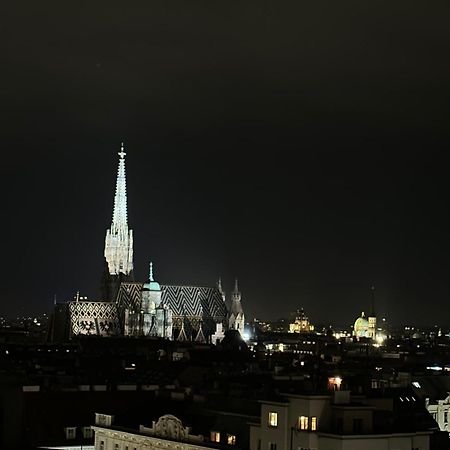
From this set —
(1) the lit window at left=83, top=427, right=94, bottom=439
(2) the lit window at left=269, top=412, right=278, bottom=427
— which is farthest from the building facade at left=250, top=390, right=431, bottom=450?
(1) the lit window at left=83, top=427, right=94, bottom=439

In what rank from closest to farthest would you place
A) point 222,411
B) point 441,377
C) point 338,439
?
point 338,439, point 222,411, point 441,377

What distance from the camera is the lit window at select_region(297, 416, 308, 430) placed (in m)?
50.2

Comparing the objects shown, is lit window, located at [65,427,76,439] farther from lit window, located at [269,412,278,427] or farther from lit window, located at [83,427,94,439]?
lit window, located at [269,412,278,427]

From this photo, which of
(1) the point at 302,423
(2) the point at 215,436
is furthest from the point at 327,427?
(2) the point at 215,436

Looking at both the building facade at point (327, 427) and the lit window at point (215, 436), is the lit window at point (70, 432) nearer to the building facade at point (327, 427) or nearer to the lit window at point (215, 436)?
the lit window at point (215, 436)

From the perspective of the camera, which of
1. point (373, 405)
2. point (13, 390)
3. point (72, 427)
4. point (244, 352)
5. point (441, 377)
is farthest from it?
point (244, 352)

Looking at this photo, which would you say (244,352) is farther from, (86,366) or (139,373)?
(139,373)

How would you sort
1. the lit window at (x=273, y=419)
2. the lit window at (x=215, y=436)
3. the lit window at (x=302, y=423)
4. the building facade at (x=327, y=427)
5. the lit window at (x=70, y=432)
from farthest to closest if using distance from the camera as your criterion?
1. the lit window at (x=70, y=432)
2. the lit window at (x=215, y=436)
3. the lit window at (x=273, y=419)
4. the lit window at (x=302, y=423)
5. the building facade at (x=327, y=427)

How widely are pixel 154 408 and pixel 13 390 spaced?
23228 mm

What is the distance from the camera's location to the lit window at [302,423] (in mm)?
50250

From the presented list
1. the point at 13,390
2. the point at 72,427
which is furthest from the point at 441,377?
the point at 13,390

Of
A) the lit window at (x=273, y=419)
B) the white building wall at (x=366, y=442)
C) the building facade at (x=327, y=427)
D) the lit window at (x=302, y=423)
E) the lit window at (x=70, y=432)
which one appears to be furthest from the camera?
the lit window at (x=70, y=432)

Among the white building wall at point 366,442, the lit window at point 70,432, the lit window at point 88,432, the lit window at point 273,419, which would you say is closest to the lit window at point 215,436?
the lit window at point 273,419

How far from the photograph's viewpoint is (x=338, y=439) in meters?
48.8
